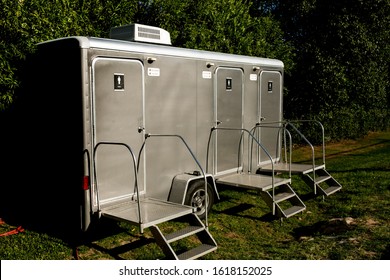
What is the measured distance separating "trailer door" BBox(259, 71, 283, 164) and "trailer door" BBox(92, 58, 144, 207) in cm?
339

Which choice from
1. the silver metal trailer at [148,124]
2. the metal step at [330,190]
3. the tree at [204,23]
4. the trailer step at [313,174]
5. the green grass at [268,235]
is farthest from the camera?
the tree at [204,23]

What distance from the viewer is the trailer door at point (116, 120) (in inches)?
211

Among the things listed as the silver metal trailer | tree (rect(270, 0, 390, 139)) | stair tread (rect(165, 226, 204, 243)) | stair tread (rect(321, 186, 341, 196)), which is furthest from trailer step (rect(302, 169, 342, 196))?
tree (rect(270, 0, 390, 139))

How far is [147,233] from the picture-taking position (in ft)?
21.1

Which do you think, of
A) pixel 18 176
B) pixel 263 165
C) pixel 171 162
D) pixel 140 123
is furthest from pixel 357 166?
pixel 18 176

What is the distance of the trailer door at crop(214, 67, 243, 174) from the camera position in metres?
7.38

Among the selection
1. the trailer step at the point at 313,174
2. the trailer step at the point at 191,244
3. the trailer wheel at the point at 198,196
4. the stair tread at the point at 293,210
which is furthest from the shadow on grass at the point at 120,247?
the trailer step at the point at 313,174

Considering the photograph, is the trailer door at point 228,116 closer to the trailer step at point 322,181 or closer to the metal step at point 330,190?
the trailer step at point 322,181

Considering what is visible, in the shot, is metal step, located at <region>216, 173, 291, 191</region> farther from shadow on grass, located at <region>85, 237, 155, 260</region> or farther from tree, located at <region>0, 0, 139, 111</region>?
tree, located at <region>0, 0, 139, 111</region>

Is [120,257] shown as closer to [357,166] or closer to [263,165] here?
[263,165]

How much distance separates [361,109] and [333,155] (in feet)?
16.7

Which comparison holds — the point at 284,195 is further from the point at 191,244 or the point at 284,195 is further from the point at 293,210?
the point at 191,244

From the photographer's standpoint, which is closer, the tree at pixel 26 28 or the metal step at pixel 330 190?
the tree at pixel 26 28

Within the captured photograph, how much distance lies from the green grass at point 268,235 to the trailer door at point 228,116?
923mm
